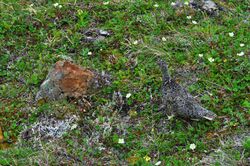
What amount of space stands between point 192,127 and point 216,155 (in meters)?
0.46

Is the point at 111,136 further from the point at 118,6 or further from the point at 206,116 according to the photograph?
the point at 118,6

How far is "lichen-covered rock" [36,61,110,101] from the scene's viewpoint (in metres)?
5.07

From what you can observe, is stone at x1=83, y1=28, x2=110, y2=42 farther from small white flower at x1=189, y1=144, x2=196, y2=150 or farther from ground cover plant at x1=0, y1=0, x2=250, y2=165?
small white flower at x1=189, y1=144, x2=196, y2=150

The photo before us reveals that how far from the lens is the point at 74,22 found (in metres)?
6.45

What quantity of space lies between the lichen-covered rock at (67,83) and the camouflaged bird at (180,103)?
2.89ft

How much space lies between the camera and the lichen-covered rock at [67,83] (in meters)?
5.07

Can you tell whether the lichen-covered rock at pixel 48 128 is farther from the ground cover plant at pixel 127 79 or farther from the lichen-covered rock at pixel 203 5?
the lichen-covered rock at pixel 203 5

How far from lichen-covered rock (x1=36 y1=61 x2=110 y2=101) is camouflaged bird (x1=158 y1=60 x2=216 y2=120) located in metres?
0.88

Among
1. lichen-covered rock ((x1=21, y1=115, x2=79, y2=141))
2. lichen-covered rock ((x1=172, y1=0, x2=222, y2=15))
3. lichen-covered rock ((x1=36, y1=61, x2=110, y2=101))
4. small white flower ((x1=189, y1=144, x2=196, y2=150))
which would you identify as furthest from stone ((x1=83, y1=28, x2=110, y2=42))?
small white flower ((x1=189, y1=144, x2=196, y2=150))

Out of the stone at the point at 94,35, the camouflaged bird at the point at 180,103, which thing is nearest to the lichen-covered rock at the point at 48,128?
the camouflaged bird at the point at 180,103

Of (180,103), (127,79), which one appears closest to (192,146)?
(180,103)

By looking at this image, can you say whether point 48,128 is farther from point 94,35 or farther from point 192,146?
point 94,35

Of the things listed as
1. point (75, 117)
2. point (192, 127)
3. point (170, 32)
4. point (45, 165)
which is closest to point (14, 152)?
point (45, 165)

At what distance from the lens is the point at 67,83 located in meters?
5.07
